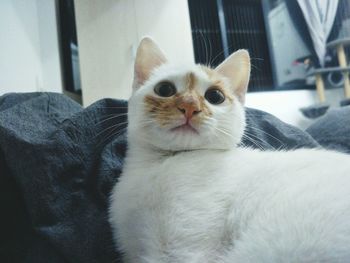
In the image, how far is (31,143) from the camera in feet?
2.10

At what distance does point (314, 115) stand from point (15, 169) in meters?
2.98

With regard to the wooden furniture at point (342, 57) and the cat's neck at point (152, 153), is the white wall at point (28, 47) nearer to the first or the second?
the cat's neck at point (152, 153)

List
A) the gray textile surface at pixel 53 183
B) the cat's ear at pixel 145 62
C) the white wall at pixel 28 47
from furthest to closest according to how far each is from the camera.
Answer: the white wall at pixel 28 47, the cat's ear at pixel 145 62, the gray textile surface at pixel 53 183

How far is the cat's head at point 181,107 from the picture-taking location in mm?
698

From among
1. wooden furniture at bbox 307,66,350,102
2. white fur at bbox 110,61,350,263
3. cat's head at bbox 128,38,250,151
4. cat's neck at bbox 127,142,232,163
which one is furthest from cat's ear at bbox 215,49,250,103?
wooden furniture at bbox 307,66,350,102

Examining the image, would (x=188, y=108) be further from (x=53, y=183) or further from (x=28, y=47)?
(x=28, y=47)

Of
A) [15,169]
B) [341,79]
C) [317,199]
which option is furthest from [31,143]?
[341,79]

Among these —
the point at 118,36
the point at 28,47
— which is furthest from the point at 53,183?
the point at 118,36

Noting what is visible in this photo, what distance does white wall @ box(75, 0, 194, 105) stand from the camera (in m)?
2.44

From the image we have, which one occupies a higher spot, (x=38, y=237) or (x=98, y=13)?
(x=98, y=13)

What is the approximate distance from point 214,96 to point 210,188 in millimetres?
231

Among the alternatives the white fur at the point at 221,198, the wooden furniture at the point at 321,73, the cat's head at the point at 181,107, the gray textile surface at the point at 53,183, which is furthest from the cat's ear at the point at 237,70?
the wooden furniture at the point at 321,73

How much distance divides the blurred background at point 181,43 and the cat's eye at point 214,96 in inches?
8.7

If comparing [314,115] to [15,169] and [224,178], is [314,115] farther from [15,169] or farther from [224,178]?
[15,169]
